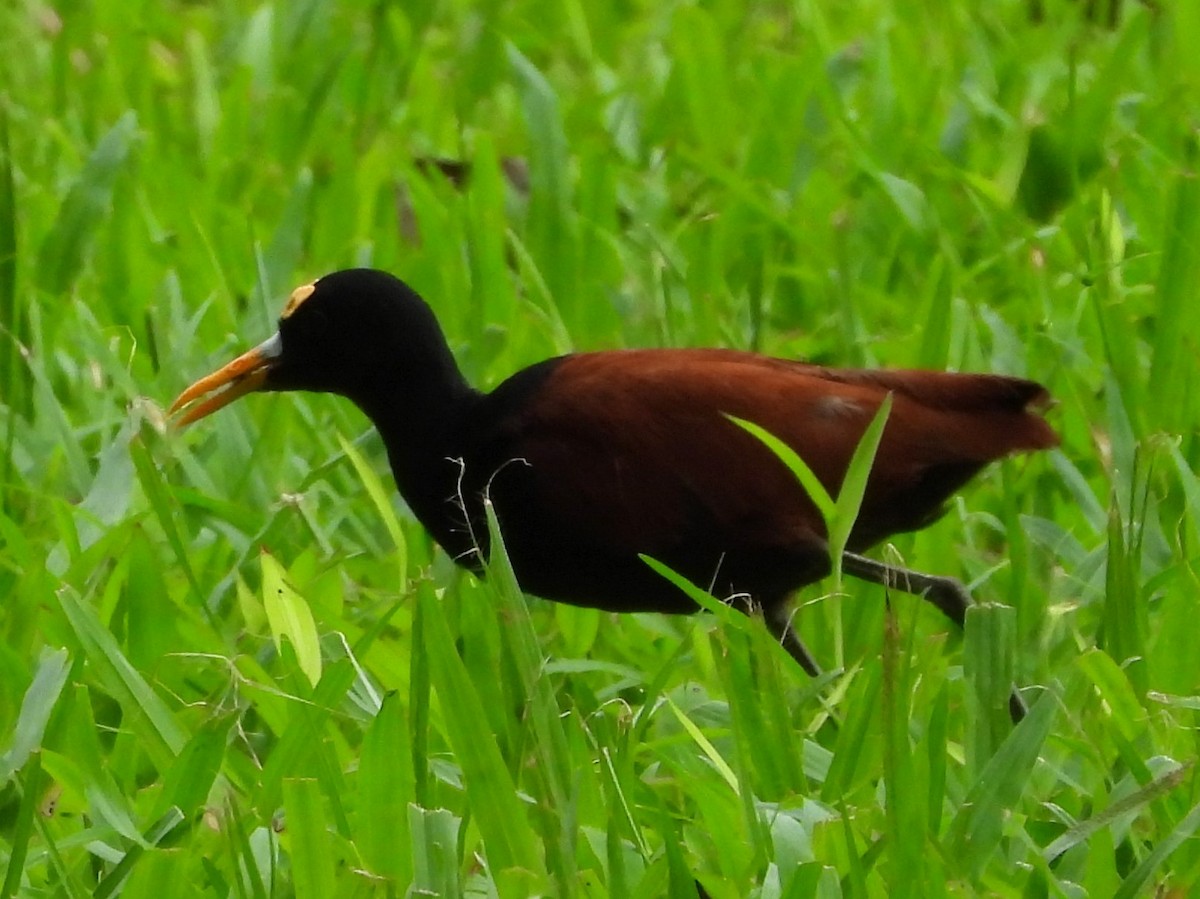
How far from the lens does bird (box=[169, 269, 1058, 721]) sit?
301 centimetres

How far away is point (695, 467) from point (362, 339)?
53cm

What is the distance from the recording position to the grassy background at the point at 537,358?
96.7 inches

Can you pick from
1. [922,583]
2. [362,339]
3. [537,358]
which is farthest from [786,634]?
[537,358]

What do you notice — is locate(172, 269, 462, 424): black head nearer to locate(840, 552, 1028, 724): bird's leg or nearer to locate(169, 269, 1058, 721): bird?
locate(169, 269, 1058, 721): bird

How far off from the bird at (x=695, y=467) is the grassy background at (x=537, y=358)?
10 centimetres

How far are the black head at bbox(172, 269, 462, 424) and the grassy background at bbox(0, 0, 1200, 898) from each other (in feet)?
0.68

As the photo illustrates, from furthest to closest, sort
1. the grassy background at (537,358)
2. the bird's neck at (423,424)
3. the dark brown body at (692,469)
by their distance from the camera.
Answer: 1. the bird's neck at (423,424)
2. the dark brown body at (692,469)
3. the grassy background at (537,358)

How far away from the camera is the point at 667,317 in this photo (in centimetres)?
398

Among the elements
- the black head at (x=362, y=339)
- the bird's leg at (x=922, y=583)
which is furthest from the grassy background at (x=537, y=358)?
the black head at (x=362, y=339)

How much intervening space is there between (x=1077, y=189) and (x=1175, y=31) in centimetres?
85

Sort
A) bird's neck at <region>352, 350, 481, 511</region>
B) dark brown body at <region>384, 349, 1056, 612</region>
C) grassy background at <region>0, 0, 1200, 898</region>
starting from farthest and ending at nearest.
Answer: bird's neck at <region>352, 350, 481, 511</region> → dark brown body at <region>384, 349, 1056, 612</region> → grassy background at <region>0, 0, 1200, 898</region>

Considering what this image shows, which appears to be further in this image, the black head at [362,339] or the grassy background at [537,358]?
the black head at [362,339]

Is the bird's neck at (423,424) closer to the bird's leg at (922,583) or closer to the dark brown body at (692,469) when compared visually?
the dark brown body at (692,469)

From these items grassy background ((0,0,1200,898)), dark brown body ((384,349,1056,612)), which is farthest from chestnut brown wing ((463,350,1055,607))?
grassy background ((0,0,1200,898))
